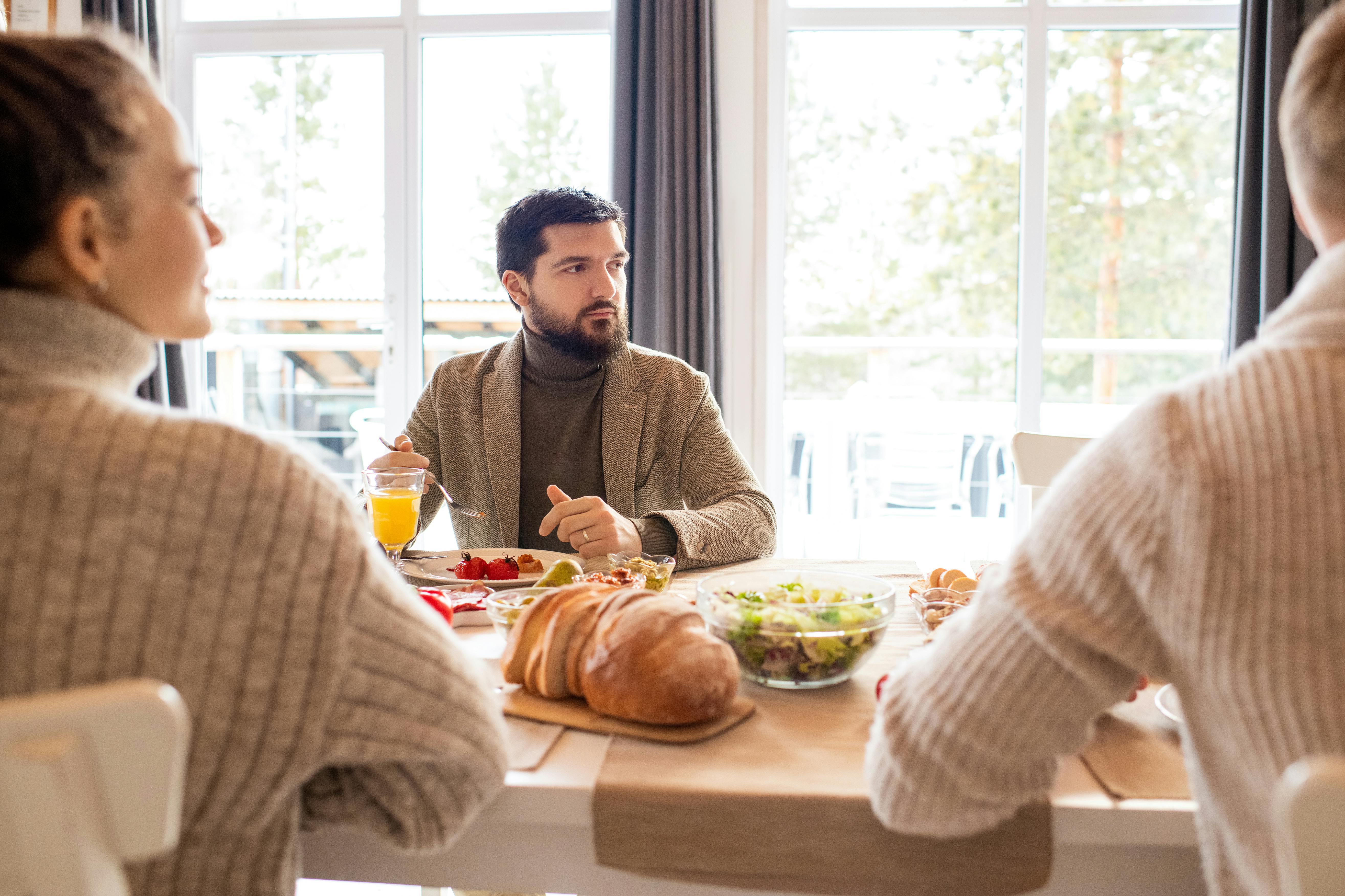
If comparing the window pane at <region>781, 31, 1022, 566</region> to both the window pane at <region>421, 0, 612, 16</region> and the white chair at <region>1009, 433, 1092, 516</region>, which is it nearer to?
the window pane at <region>421, 0, 612, 16</region>

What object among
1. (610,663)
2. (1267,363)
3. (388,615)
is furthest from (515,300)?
(1267,363)

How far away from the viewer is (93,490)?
2.09ft

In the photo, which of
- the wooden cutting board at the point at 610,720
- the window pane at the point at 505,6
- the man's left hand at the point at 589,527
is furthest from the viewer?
the window pane at the point at 505,6

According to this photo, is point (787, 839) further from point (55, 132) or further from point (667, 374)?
point (667, 374)

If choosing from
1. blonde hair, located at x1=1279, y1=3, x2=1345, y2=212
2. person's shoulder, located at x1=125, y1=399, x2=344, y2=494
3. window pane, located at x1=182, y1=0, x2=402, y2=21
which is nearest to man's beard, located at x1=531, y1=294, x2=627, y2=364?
person's shoulder, located at x1=125, y1=399, x2=344, y2=494

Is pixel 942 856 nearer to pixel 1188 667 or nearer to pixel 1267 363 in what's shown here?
pixel 1188 667

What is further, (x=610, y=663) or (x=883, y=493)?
(x=883, y=493)

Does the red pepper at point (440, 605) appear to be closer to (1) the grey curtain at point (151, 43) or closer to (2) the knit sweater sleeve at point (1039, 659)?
(2) the knit sweater sleeve at point (1039, 659)

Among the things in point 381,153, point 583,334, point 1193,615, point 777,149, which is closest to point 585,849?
point 1193,615

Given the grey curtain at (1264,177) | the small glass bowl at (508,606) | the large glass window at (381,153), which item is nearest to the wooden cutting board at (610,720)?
the small glass bowl at (508,606)

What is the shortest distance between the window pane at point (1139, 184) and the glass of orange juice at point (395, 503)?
3060mm

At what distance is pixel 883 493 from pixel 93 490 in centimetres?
411

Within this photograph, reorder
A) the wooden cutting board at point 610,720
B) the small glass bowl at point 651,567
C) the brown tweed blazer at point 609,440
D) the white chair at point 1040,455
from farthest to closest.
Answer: the brown tweed blazer at point 609,440 → the white chair at point 1040,455 → the small glass bowl at point 651,567 → the wooden cutting board at point 610,720

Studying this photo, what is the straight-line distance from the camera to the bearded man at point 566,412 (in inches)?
78.9
